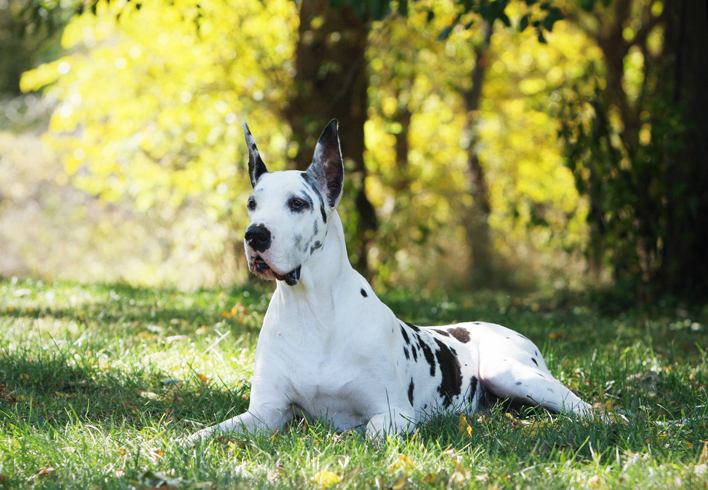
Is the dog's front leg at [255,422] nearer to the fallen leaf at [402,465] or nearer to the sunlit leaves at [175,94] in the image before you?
the fallen leaf at [402,465]

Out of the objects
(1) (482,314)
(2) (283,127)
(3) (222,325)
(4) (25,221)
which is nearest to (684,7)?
(1) (482,314)

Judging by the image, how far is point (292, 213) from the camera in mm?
3117

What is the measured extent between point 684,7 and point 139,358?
8042mm

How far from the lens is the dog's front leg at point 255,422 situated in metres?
3.18

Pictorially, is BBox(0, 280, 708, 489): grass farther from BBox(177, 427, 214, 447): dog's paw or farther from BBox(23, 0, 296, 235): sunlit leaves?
BBox(23, 0, 296, 235): sunlit leaves

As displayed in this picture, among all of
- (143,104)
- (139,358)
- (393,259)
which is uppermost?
(143,104)

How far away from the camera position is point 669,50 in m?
8.87

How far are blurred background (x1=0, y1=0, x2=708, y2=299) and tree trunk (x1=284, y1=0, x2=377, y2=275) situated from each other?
29 millimetres

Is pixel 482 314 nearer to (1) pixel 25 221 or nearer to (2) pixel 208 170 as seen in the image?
(2) pixel 208 170

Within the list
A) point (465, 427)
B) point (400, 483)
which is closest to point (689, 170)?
point (465, 427)

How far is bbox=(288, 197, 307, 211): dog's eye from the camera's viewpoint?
10.3ft

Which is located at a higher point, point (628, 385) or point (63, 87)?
point (63, 87)

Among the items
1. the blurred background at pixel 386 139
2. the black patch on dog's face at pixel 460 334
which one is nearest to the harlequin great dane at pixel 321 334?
the black patch on dog's face at pixel 460 334

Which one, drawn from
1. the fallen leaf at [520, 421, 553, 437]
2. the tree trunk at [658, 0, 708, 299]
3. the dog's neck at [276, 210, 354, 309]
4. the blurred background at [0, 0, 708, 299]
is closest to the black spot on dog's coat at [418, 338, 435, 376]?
the fallen leaf at [520, 421, 553, 437]
